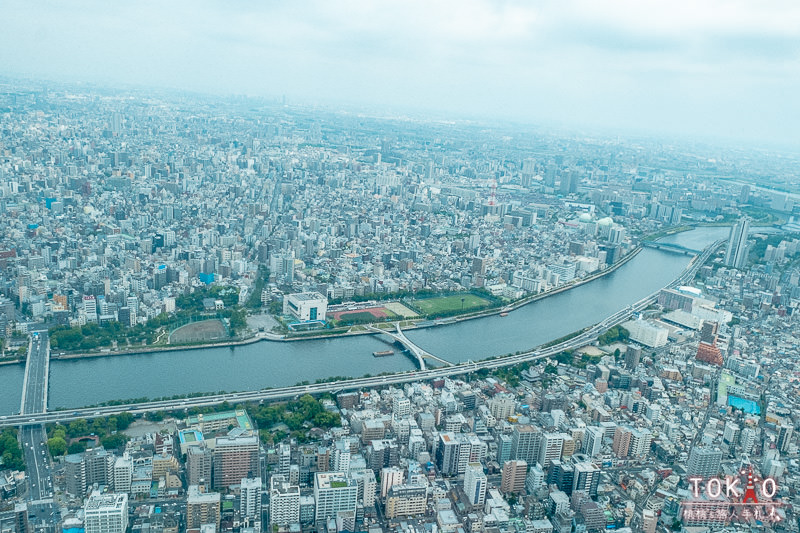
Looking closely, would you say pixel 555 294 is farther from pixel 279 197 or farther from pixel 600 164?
pixel 600 164

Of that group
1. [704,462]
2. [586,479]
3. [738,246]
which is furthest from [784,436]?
[738,246]

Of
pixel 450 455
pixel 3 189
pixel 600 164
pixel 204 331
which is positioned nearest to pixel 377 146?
pixel 600 164

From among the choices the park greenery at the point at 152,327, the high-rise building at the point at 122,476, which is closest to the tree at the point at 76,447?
the high-rise building at the point at 122,476

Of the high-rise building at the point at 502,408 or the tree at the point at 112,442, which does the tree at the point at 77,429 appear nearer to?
the tree at the point at 112,442

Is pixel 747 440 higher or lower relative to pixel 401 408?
higher

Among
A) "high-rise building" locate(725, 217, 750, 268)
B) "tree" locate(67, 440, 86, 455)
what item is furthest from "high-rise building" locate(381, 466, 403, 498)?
"high-rise building" locate(725, 217, 750, 268)

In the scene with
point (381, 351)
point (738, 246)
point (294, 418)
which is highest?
→ point (738, 246)

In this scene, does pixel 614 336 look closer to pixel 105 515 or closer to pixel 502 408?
pixel 502 408
